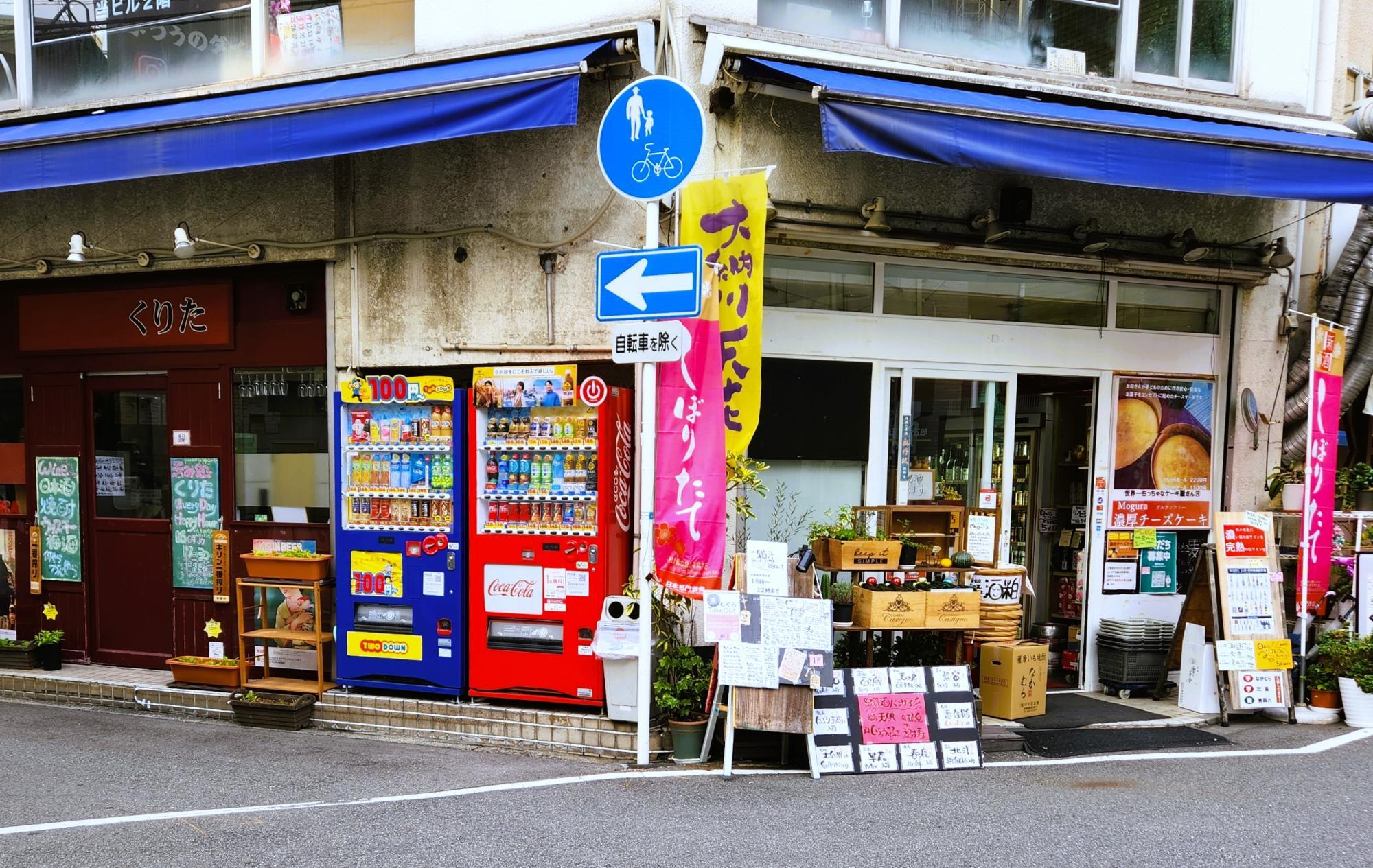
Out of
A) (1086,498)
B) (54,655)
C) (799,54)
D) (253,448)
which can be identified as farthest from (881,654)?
(54,655)

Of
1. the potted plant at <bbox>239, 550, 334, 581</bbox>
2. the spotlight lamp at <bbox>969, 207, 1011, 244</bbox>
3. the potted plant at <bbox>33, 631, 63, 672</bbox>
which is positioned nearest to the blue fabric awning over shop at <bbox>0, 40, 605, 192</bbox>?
the potted plant at <bbox>239, 550, 334, 581</bbox>

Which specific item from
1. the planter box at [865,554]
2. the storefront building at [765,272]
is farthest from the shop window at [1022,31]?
the planter box at [865,554]

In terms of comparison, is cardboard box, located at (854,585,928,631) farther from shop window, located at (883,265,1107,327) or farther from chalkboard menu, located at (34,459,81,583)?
chalkboard menu, located at (34,459,81,583)

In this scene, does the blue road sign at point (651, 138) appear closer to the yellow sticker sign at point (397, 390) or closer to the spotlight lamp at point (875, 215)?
the spotlight lamp at point (875, 215)

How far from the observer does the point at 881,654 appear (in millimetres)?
6926

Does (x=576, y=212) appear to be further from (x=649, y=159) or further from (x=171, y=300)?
(x=171, y=300)

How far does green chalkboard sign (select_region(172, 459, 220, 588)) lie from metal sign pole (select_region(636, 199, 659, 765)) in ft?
14.8

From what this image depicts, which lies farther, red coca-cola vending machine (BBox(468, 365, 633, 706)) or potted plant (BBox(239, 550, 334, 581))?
potted plant (BBox(239, 550, 334, 581))

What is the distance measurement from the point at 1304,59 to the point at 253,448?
1027cm

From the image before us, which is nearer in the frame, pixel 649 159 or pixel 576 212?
pixel 649 159

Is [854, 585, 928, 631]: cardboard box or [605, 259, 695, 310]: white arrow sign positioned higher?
[605, 259, 695, 310]: white arrow sign

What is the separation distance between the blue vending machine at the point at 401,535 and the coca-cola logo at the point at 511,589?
9.9 inches

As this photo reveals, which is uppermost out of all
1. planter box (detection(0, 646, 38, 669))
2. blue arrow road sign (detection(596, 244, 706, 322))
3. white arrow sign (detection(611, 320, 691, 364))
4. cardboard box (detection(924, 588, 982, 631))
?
blue arrow road sign (detection(596, 244, 706, 322))

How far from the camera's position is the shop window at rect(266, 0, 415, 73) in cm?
770
